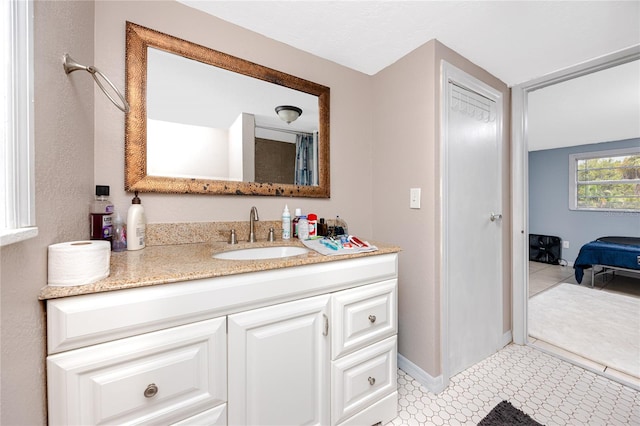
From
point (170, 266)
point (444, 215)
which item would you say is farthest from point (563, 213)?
point (170, 266)

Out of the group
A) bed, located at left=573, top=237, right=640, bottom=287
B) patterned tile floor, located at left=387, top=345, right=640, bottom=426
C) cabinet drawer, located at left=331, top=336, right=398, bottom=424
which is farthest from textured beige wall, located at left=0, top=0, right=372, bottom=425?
bed, located at left=573, top=237, right=640, bottom=287

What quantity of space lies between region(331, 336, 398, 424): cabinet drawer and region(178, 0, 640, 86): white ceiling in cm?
168

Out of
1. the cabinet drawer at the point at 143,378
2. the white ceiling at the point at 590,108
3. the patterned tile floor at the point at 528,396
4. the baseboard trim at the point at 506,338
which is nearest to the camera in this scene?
Answer: the cabinet drawer at the point at 143,378

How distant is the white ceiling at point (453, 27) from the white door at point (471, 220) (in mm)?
213

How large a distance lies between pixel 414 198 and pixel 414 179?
0.12 metres

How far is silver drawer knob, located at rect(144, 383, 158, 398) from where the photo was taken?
2.31 ft

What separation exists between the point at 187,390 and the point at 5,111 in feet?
2.71

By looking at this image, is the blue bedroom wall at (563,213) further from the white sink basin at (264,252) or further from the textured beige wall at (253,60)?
the white sink basin at (264,252)

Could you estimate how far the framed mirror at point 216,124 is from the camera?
1175 mm

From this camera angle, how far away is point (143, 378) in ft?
2.29

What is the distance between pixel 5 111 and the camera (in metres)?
0.51

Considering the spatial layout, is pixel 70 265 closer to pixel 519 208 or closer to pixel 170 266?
pixel 170 266

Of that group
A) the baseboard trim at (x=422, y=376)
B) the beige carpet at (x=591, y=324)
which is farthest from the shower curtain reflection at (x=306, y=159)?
the beige carpet at (x=591, y=324)

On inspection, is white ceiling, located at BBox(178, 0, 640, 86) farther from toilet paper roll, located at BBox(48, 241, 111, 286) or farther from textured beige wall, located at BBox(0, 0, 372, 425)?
toilet paper roll, located at BBox(48, 241, 111, 286)
